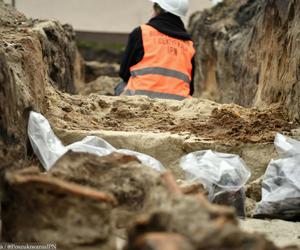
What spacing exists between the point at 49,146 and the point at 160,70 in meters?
2.15

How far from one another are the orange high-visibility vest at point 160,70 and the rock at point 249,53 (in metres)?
0.56

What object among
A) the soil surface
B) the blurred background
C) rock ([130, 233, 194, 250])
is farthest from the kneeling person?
the blurred background

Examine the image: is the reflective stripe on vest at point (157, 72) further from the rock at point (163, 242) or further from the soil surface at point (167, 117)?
the rock at point (163, 242)

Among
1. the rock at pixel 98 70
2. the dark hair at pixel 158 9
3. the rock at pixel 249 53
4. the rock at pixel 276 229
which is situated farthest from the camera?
the rock at pixel 98 70

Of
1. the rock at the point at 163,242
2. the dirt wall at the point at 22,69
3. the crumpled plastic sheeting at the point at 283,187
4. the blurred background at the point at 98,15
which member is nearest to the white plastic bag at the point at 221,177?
the crumpled plastic sheeting at the point at 283,187

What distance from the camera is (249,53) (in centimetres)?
566

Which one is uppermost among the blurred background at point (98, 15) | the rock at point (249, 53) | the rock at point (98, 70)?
the rock at point (249, 53)

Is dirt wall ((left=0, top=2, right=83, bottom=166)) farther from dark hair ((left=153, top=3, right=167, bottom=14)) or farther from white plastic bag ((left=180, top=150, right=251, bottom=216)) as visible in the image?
dark hair ((left=153, top=3, right=167, bottom=14))

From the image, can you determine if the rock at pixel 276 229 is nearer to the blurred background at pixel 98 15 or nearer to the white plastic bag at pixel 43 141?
the white plastic bag at pixel 43 141

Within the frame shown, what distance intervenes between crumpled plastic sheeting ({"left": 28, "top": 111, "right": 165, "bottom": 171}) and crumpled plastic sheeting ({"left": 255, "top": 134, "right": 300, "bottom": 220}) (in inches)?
19.0

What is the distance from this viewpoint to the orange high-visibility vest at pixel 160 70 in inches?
189

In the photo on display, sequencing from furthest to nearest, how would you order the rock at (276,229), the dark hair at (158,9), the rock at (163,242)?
the dark hair at (158,9) < the rock at (276,229) < the rock at (163,242)

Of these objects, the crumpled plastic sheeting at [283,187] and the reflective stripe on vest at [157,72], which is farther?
the reflective stripe on vest at [157,72]

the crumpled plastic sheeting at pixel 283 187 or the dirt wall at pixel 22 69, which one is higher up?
the dirt wall at pixel 22 69
